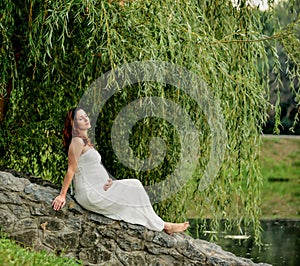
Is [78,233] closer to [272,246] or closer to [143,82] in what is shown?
[143,82]

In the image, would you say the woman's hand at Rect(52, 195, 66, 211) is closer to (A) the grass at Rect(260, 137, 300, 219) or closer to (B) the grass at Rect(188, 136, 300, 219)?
(B) the grass at Rect(188, 136, 300, 219)

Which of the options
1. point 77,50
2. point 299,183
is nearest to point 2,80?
point 77,50

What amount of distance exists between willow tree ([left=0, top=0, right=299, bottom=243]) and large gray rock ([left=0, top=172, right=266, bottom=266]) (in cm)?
87

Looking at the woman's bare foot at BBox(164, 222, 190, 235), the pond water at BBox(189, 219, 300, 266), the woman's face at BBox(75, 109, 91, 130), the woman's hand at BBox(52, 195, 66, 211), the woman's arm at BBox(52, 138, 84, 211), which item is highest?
the woman's face at BBox(75, 109, 91, 130)

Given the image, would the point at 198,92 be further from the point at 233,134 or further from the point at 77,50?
the point at 77,50

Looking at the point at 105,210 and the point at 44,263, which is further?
the point at 105,210

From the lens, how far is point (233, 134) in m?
7.02

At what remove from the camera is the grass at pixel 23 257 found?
553 cm

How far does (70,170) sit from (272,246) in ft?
23.2

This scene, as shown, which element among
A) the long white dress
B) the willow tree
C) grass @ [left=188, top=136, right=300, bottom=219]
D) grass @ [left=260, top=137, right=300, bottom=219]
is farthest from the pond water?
the long white dress

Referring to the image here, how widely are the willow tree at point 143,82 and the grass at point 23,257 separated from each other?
57.1 inches

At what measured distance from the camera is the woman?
6332 millimetres

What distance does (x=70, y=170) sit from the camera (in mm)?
6320

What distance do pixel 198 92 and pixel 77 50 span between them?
1.20 m
